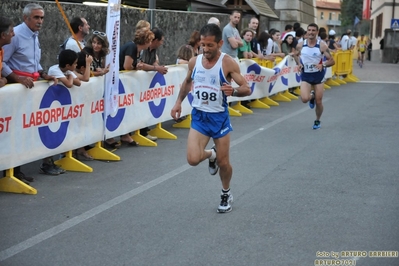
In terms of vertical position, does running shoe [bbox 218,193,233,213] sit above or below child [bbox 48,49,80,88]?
below

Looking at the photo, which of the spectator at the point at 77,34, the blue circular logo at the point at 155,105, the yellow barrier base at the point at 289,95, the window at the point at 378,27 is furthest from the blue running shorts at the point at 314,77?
the window at the point at 378,27

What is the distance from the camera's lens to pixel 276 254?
5.75m

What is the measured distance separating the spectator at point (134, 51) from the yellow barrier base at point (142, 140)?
13 centimetres

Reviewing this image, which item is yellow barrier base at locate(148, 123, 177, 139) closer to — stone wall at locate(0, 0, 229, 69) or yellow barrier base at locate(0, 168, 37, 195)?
stone wall at locate(0, 0, 229, 69)

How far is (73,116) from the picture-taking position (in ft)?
30.4

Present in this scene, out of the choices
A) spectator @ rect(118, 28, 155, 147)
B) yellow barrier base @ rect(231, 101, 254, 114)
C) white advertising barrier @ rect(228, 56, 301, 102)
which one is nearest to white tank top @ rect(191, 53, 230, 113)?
spectator @ rect(118, 28, 155, 147)

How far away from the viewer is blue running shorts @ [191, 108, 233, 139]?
7184 mm

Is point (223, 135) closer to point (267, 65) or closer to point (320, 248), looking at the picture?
point (320, 248)

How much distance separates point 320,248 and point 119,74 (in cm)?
551

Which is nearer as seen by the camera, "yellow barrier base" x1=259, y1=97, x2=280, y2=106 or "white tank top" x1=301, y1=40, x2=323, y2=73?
"white tank top" x1=301, y1=40, x2=323, y2=73

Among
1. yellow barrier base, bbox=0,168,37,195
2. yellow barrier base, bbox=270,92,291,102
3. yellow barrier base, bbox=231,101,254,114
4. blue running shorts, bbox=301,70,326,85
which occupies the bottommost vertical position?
yellow barrier base, bbox=0,168,37,195

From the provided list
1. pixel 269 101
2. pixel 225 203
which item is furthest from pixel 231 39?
pixel 225 203

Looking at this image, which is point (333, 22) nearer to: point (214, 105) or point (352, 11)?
point (352, 11)

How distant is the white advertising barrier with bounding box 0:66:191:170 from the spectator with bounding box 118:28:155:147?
0.18 m
